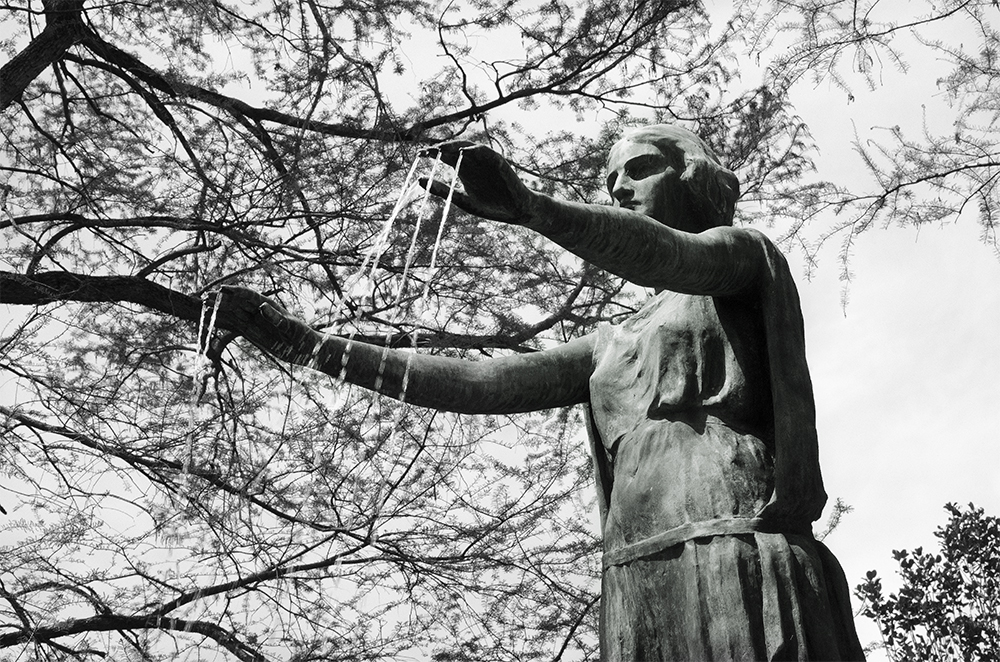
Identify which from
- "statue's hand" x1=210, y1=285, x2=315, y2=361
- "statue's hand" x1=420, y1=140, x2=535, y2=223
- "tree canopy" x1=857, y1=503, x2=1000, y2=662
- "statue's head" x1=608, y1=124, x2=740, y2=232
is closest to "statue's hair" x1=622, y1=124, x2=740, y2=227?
"statue's head" x1=608, y1=124, x2=740, y2=232

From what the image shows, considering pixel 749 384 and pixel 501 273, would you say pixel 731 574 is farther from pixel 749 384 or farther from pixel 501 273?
pixel 501 273

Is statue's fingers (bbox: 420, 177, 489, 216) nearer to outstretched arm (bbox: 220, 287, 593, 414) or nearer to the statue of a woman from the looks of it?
the statue of a woman

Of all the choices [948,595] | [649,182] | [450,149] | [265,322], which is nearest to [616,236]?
[450,149]

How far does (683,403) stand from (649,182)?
24.7 inches

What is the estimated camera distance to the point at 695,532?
2.68 metres

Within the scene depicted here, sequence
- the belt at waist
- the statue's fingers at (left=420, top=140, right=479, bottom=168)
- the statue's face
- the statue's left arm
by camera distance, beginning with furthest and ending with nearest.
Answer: the statue's face → the belt at waist → the statue's left arm → the statue's fingers at (left=420, top=140, right=479, bottom=168)

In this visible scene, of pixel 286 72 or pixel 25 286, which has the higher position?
pixel 286 72

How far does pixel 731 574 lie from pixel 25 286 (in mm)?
4724

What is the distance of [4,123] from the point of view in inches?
289

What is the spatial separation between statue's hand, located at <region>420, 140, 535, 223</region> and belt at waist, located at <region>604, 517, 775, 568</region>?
808 mm

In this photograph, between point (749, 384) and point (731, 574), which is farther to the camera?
point (749, 384)

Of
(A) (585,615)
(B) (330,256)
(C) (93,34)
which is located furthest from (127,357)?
(A) (585,615)

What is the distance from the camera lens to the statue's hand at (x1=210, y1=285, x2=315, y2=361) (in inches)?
106

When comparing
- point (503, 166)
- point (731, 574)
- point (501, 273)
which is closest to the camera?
point (503, 166)
